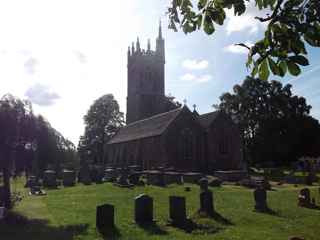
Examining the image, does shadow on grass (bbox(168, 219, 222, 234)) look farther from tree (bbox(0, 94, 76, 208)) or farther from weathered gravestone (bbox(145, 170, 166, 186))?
weathered gravestone (bbox(145, 170, 166, 186))

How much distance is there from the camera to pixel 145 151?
47344mm

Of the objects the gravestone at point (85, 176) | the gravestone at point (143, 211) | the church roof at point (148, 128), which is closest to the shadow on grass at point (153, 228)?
the gravestone at point (143, 211)

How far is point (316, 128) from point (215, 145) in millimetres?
30347

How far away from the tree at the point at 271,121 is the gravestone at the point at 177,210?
174 ft

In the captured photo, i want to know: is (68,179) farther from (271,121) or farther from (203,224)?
(271,121)

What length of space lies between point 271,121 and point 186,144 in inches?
1062

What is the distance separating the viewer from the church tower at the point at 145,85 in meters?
69.5

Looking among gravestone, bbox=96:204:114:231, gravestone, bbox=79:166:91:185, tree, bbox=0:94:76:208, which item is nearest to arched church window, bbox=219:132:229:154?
gravestone, bbox=79:166:91:185

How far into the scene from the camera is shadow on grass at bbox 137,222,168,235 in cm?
1173

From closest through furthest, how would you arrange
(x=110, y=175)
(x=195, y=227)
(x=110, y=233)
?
(x=110, y=233), (x=195, y=227), (x=110, y=175)

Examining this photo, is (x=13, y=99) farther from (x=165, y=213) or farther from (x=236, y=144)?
(x=236, y=144)

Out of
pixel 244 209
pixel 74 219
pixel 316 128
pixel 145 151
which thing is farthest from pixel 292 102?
pixel 74 219

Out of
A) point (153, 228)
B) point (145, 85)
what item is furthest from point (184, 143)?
point (153, 228)

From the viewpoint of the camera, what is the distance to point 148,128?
164 feet
